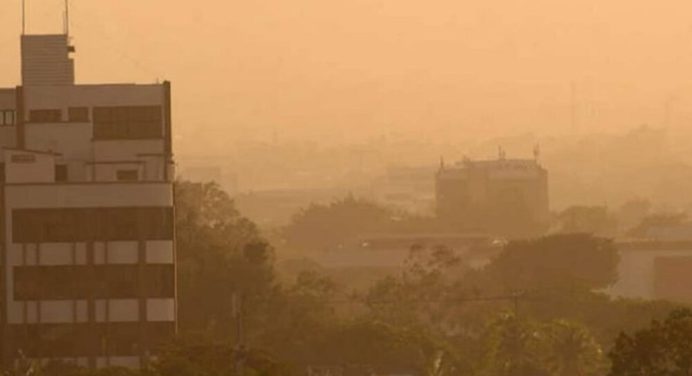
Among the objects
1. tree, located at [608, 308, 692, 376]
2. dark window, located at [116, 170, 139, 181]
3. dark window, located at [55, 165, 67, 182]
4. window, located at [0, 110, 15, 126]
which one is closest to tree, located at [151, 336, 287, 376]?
dark window, located at [116, 170, 139, 181]

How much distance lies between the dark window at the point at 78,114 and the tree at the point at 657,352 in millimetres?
31426

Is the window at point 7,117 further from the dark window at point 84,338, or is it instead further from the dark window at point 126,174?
the dark window at point 84,338

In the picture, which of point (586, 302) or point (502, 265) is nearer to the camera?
point (586, 302)

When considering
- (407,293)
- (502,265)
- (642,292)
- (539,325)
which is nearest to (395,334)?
(539,325)

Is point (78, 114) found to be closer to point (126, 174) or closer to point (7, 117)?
point (7, 117)

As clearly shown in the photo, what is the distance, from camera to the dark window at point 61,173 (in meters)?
81.9

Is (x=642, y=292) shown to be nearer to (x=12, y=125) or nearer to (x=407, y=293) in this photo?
(x=407, y=293)

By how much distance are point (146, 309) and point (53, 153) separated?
5249mm

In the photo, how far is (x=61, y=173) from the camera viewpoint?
8219cm

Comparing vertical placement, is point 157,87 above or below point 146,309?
above

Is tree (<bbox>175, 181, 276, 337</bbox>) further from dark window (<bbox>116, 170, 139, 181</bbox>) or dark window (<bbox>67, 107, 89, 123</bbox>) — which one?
dark window (<bbox>67, 107, 89, 123</bbox>)

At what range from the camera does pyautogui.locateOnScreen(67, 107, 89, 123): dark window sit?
273 ft

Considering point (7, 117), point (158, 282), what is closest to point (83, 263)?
point (158, 282)

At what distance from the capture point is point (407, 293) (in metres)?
120
